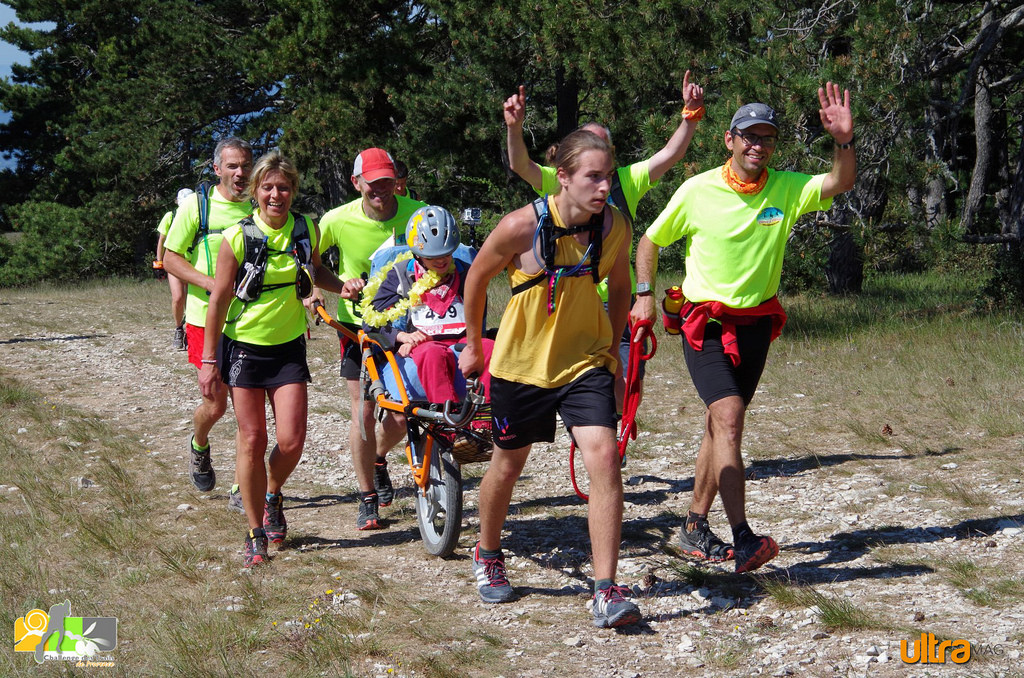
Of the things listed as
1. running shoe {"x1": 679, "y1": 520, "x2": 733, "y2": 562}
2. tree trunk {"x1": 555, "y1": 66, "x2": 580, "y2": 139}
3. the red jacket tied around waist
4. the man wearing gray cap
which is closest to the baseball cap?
the man wearing gray cap

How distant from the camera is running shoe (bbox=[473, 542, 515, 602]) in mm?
5004

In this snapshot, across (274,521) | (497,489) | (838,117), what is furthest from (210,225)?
(838,117)

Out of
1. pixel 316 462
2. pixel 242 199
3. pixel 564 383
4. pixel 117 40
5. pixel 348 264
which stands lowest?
pixel 316 462

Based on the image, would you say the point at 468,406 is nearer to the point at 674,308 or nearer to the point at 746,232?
the point at 674,308

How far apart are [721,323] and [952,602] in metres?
1.63

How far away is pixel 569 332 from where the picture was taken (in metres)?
4.62

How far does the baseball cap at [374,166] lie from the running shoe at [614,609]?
2.89 metres

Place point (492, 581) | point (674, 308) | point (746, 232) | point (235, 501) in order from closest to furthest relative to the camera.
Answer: point (492, 581) → point (746, 232) → point (674, 308) → point (235, 501)

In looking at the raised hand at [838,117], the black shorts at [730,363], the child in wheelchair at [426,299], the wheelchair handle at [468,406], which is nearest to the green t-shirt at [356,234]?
the child in wheelchair at [426,299]

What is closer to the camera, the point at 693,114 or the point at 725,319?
the point at 725,319

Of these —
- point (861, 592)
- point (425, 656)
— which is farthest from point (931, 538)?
point (425, 656)

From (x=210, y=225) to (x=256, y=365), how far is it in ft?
4.11

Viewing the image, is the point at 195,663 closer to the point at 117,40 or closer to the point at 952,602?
the point at 952,602

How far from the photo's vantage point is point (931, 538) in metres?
5.58
